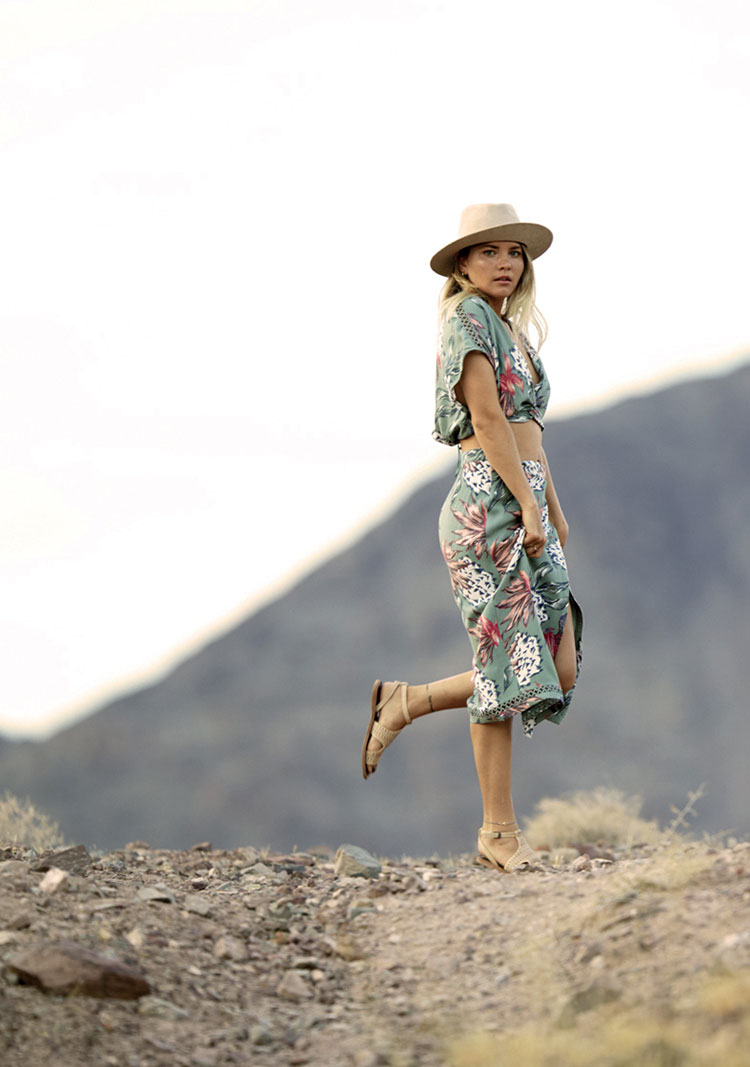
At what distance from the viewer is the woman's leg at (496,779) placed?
5031 millimetres

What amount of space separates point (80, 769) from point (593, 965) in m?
38.3

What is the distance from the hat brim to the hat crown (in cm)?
2

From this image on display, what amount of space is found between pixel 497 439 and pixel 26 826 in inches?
126

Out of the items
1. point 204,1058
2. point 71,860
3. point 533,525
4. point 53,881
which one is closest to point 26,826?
point 71,860

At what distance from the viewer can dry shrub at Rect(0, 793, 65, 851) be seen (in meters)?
6.17

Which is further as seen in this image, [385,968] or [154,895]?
[154,895]

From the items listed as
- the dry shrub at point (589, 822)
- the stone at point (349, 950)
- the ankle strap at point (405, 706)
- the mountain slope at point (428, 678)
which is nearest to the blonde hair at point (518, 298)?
the ankle strap at point (405, 706)

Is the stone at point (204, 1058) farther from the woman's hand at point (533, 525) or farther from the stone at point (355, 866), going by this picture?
the woman's hand at point (533, 525)

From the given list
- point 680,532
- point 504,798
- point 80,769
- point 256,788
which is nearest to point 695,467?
point 680,532

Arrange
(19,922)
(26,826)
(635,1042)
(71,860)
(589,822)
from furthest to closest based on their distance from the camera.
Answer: (589,822) < (26,826) < (71,860) < (19,922) < (635,1042)

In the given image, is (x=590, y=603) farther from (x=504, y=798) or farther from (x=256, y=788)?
(x=504, y=798)

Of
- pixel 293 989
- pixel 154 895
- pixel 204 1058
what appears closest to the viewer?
pixel 204 1058

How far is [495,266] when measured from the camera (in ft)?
16.9

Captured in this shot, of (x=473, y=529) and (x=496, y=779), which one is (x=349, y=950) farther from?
(x=473, y=529)
